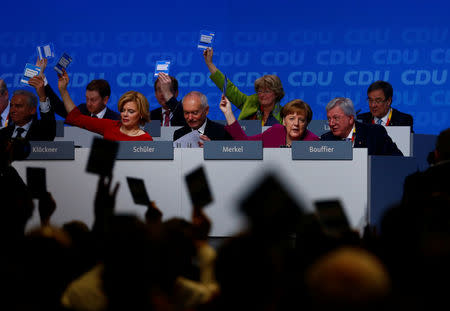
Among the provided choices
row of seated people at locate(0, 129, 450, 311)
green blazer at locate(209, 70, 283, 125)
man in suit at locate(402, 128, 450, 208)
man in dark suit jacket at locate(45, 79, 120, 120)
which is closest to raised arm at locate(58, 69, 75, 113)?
man in dark suit jacket at locate(45, 79, 120, 120)

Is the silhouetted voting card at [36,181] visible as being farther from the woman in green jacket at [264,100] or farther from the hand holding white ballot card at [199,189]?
the woman in green jacket at [264,100]

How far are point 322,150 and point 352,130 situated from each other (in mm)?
773

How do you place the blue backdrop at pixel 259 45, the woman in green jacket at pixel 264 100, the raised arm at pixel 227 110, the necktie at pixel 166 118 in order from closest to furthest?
the raised arm at pixel 227 110, the woman in green jacket at pixel 264 100, the necktie at pixel 166 118, the blue backdrop at pixel 259 45

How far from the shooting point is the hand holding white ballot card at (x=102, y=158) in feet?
8.43

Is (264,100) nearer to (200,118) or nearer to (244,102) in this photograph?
(244,102)

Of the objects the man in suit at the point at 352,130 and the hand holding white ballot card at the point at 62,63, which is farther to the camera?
the hand holding white ballot card at the point at 62,63

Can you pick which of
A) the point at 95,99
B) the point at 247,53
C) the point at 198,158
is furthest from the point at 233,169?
the point at 247,53

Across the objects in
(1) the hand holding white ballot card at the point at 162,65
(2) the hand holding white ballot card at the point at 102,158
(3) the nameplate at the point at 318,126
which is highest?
(1) the hand holding white ballot card at the point at 162,65

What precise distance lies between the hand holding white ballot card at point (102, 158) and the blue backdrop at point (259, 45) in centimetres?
685

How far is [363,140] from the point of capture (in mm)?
4746

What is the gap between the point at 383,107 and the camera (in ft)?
21.3

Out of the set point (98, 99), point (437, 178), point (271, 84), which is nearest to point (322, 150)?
point (437, 178)

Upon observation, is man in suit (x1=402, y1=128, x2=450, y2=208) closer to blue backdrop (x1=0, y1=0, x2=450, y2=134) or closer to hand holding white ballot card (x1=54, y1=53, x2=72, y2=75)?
hand holding white ballot card (x1=54, y1=53, x2=72, y2=75)

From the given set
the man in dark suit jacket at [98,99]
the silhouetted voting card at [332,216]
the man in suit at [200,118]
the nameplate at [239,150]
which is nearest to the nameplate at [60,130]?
the man in dark suit jacket at [98,99]
